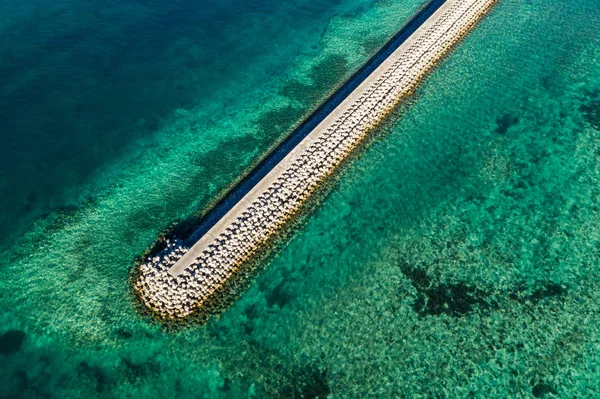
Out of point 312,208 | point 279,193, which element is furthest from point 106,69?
point 312,208

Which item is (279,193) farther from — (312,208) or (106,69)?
(106,69)

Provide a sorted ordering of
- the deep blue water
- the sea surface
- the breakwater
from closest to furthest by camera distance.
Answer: the sea surface → the breakwater → the deep blue water

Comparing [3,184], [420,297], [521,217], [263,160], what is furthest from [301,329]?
[3,184]

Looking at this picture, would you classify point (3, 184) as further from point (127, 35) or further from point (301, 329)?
point (301, 329)

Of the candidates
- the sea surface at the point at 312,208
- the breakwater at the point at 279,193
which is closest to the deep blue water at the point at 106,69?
the sea surface at the point at 312,208

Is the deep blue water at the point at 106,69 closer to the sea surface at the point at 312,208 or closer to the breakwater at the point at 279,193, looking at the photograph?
the sea surface at the point at 312,208

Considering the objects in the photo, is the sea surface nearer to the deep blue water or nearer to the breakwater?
the deep blue water

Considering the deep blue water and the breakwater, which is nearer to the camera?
the breakwater

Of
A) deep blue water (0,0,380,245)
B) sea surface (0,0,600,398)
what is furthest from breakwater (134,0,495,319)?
deep blue water (0,0,380,245)
